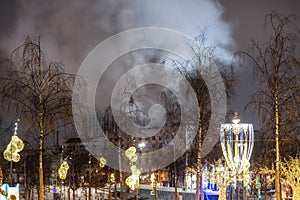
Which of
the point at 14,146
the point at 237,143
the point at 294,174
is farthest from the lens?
the point at 294,174

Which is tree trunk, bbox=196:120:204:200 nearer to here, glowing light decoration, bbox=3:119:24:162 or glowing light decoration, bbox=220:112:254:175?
glowing light decoration, bbox=220:112:254:175

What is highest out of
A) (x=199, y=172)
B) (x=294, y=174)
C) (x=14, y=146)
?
(x=14, y=146)

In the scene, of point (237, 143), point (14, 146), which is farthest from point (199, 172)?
point (14, 146)

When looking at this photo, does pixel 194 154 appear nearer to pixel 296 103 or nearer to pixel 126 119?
pixel 126 119

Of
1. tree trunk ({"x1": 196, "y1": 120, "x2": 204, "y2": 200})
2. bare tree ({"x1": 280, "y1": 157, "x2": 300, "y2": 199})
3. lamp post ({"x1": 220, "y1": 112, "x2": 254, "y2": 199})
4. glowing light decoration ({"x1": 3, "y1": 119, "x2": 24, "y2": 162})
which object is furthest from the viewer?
bare tree ({"x1": 280, "y1": 157, "x2": 300, "y2": 199})

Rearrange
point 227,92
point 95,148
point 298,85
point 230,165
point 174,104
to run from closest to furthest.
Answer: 1. point 298,85
2. point 227,92
3. point 230,165
4. point 174,104
5. point 95,148

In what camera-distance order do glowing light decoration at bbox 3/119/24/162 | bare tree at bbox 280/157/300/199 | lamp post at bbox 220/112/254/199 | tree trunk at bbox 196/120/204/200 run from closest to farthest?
tree trunk at bbox 196/120/204/200 → lamp post at bbox 220/112/254/199 → glowing light decoration at bbox 3/119/24/162 → bare tree at bbox 280/157/300/199

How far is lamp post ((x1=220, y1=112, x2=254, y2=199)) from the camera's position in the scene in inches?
990

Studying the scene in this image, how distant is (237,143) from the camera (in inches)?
999

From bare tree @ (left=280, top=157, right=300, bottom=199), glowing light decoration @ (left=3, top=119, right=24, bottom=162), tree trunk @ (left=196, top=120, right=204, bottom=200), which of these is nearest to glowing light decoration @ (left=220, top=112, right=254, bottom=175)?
tree trunk @ (left=196, top=120, right=204, bottom=200)

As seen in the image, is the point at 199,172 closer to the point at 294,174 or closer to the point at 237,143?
the point at 237,143

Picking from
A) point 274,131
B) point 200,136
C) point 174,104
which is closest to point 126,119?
point 174,104

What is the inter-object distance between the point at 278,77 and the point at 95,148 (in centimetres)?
2822

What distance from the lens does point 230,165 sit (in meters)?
26.1
